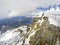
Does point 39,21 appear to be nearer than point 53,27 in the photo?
No

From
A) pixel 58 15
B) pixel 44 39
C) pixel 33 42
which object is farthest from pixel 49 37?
pixel 58 15

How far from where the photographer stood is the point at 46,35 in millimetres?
76688

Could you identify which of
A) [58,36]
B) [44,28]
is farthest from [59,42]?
[44,28]

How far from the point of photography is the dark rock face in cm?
7631

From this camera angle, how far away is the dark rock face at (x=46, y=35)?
250ft

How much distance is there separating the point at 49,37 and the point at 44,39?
2010 mm

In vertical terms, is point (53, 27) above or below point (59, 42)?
above

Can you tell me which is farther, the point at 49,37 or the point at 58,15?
the point at 58,15

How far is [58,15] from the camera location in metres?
85.4

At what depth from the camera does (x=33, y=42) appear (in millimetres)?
79938

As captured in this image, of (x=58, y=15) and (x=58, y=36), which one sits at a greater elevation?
(x=58, y=15)

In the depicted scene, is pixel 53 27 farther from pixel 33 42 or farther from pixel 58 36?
pixel 33 42

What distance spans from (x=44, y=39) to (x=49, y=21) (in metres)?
7.73

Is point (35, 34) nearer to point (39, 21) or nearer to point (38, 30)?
point (38, 30)
